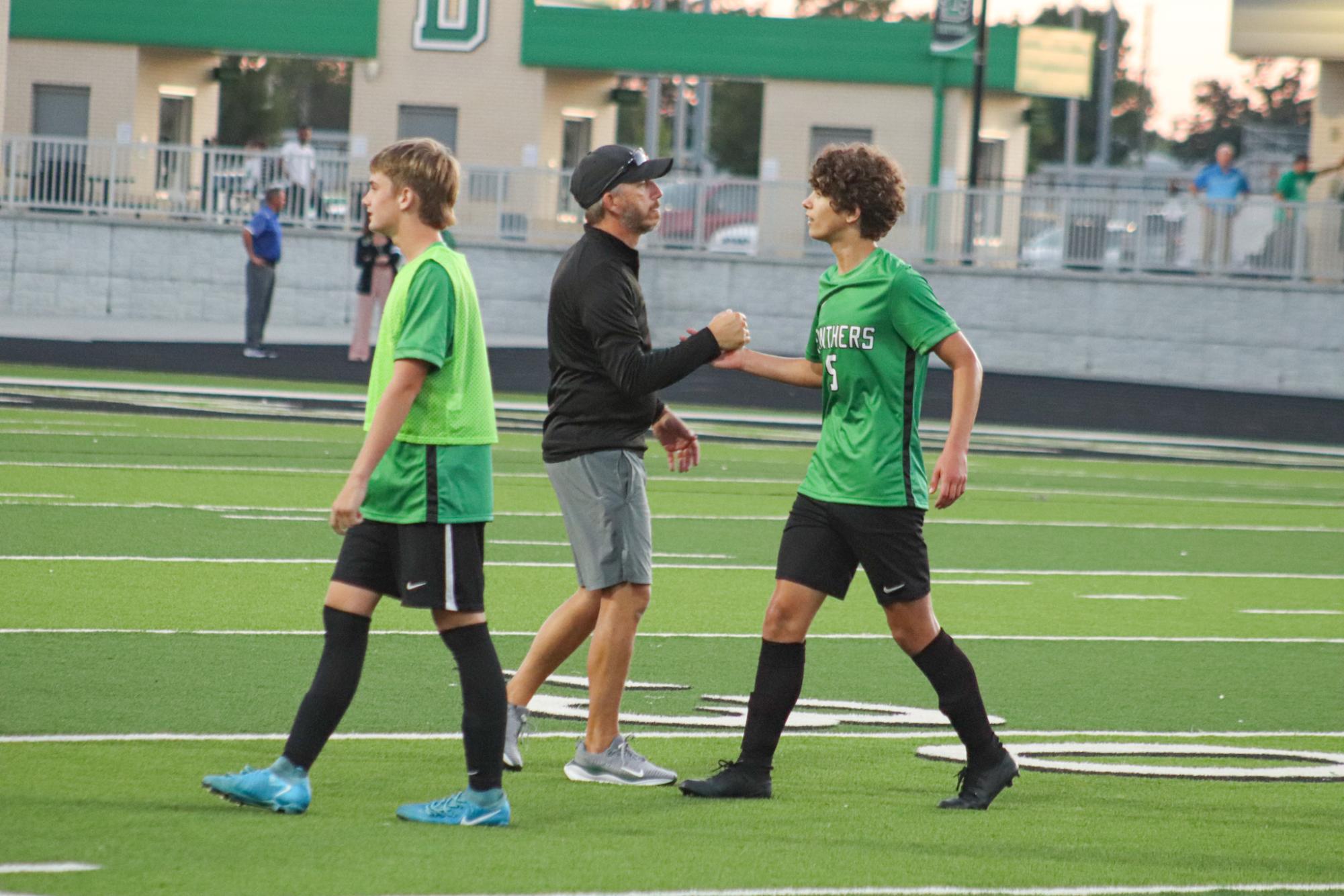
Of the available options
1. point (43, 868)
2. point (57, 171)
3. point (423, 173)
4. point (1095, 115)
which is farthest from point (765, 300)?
point (1095, 115)

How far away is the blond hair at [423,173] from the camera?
17.1 ft

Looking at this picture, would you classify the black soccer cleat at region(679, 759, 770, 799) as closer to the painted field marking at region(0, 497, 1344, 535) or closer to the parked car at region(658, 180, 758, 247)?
the painted field marking at region(0, 497, 1344, 535)

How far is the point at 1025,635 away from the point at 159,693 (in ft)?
13.0

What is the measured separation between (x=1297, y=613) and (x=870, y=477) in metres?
5.28

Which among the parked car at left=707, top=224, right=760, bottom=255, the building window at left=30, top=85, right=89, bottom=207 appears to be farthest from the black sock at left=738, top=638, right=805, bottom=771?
the building window at left=30, top=85, right=89, bottom=207

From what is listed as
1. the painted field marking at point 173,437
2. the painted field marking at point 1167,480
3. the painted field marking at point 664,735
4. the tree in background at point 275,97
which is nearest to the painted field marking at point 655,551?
the painted field marking at point 664,735

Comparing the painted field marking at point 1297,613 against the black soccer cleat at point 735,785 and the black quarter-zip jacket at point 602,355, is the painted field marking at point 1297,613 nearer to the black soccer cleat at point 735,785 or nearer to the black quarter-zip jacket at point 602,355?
the black soccer cleat at point 735,785

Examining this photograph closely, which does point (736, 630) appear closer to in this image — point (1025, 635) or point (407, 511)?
point (1025, 635)

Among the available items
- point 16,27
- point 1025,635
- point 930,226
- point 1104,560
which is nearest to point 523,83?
point 16,27

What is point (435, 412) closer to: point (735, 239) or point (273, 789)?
point (273, 789)

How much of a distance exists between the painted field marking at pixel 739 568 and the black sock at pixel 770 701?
4843mm

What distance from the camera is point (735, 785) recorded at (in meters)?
5.73

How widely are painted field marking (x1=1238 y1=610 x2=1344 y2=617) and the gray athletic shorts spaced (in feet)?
17.2

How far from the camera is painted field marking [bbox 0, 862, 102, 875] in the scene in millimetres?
4551
